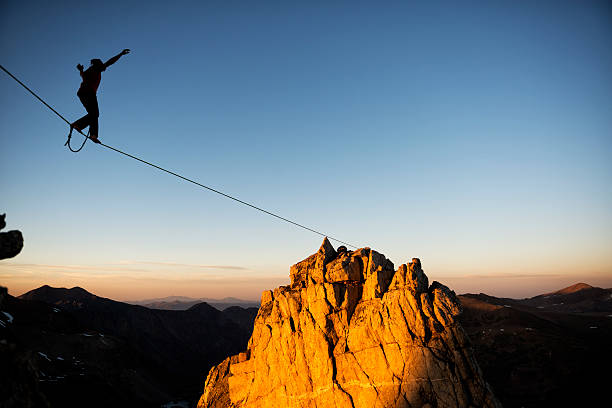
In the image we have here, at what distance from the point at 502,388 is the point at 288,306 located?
62.8 m

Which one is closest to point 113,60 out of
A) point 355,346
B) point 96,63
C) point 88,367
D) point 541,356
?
point 96,63

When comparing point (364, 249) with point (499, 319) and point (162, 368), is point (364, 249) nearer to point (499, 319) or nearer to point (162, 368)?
point (499, 319)

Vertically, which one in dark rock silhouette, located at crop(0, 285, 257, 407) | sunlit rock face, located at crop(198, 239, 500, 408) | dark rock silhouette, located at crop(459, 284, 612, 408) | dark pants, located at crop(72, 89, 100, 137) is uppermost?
dark pants, located at crop(72, 89, 100, 137)

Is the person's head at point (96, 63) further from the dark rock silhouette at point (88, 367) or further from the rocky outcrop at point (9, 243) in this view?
the dark rock silhouette at point (88, 367)

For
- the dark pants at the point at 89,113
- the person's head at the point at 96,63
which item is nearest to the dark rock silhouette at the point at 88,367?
the dark pants at the point at 89,113

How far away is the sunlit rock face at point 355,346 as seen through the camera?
100 feet

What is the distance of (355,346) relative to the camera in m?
35.3

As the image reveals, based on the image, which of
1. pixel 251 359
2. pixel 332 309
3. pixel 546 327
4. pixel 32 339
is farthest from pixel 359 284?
pixel 32 339

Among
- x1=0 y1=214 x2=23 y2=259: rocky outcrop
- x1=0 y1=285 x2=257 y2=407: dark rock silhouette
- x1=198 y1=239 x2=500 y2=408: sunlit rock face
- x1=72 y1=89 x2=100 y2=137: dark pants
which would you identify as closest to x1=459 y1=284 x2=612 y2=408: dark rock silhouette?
x1=198 y1=239 x2=500 y2=408: sunlit rock face

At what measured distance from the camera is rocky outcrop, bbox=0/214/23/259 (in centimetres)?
805

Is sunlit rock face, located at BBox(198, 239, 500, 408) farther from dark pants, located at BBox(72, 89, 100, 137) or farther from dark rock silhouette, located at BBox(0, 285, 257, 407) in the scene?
dark rock silhouette, located at BBox(0, 285, 257, 407)

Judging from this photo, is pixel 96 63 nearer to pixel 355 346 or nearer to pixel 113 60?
pixel 113 60

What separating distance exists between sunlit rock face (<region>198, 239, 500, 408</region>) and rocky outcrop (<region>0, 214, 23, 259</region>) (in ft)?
102

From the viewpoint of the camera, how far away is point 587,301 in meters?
184
